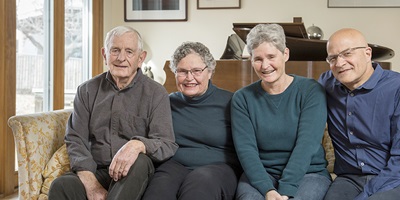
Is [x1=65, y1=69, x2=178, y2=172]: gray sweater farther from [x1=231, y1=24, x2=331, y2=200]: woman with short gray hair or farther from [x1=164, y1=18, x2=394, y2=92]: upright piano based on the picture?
[x1=164, y1=18, x2=394, y2=92]: upright piano

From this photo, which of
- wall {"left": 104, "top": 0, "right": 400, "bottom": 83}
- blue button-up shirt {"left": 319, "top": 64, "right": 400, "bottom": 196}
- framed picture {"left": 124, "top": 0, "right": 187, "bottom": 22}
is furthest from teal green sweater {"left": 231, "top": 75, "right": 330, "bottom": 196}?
framed picture {"left": 124, "top": 0, "right": 187, "bottom": 22}

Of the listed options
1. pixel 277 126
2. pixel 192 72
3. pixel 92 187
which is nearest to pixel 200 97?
pixel 192 72

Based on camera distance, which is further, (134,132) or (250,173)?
(134,132)

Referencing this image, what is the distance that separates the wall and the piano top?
5.25ft

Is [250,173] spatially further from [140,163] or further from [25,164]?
[25,164]

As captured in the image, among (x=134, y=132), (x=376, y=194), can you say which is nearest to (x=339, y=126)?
(x=376, y=194)

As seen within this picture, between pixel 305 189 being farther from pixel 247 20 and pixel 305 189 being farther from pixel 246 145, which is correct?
pixel 247 20

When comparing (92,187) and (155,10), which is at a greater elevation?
(155,10)

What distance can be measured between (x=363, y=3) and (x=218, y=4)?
5.18 feet

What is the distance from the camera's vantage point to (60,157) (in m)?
2.35

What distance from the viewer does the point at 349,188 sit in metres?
1.98

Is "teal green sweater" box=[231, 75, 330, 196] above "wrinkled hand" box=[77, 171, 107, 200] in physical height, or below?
above

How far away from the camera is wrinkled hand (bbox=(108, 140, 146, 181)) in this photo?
1958 millimetres

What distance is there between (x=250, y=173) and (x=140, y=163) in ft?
1.54
